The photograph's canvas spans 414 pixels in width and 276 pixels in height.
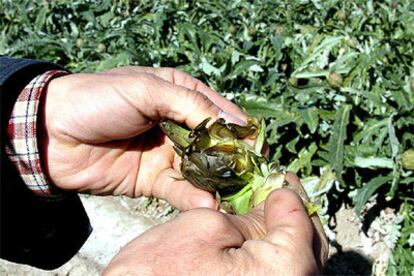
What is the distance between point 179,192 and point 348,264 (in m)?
1.24

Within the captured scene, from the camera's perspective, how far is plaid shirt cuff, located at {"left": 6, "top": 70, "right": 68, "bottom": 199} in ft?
5.29

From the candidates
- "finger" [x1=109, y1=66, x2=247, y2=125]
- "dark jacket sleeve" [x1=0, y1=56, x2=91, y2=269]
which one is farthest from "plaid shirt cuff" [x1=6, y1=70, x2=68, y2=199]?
"finger" [x1=109, y1=66, x2=247, y2=125]

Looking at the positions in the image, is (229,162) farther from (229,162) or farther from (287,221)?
(287,221)

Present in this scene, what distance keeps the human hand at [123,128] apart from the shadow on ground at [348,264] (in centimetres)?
112

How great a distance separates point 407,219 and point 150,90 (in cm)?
140

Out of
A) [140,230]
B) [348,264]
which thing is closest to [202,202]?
[348,264]

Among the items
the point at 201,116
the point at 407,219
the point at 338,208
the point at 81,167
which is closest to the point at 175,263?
the point at 201,116

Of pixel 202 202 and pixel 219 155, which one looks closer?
pixel 219 155

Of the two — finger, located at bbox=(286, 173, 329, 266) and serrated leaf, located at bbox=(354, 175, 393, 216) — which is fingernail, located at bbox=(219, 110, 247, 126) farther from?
serrated leaf, located at bbox=(354, 175, 393, 216)

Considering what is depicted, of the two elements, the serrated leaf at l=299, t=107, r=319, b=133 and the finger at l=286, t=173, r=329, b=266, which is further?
the serrated leaf at l=299, t=107, r=319, b=133

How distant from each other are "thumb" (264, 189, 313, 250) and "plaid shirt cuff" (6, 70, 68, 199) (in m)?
0.64

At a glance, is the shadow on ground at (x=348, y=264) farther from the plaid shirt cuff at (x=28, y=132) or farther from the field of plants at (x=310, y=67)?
the plaid shirt cuff at (x=28, y=132)

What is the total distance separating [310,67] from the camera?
291 centimetres

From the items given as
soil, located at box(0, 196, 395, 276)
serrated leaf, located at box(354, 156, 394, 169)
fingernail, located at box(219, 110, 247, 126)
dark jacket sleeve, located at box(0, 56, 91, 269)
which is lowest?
soil, located at box(0, 196, 395, 276)
